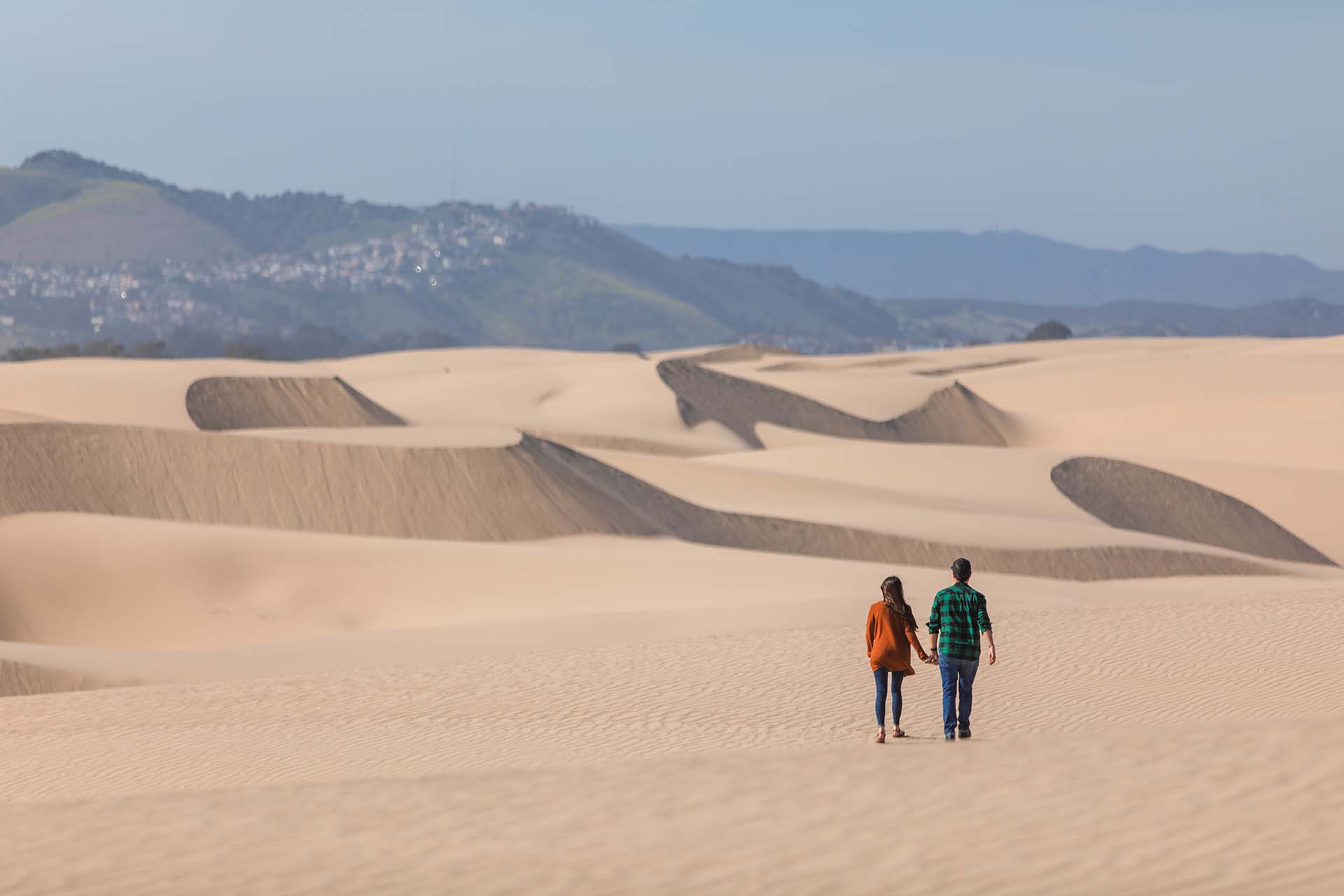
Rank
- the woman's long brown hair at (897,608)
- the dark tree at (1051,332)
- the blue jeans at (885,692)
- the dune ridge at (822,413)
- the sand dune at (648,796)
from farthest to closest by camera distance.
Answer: the dark tree at (1051,332), the dune ridge at (822,413), the blue jeans at (885,692), the woman's long brown hair at (897,608), the sand dune at (648,796)

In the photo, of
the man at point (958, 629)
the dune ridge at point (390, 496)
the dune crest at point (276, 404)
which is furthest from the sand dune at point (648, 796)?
the dune crest at point (276, 404)

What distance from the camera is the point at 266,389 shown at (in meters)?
44.7

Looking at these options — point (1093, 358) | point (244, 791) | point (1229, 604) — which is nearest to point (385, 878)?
point (244, 791)

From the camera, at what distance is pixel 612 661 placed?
16.2m

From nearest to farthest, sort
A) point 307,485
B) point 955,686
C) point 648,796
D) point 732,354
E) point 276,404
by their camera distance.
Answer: point 648,796
point 955,686
point 307,485
point 276,404
point 732,354

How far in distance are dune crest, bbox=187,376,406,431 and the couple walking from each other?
33798 millimetres

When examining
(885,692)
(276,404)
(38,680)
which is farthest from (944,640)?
(276,404)

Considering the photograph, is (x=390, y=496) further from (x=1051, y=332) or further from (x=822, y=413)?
(x=1051, y=332)

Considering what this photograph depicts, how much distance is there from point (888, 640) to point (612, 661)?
20.0 ft

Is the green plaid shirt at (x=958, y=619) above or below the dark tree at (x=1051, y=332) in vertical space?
below

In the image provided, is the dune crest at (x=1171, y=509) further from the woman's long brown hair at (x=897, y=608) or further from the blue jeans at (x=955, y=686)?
the woman's long brown hair at (x=897, y=608)

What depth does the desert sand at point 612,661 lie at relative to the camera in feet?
24.0

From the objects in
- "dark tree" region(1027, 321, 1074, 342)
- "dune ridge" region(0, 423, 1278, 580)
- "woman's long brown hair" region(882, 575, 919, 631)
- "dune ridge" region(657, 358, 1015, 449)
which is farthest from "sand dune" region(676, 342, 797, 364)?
"woman's long brown hair" region(882, 575, 919, 631)

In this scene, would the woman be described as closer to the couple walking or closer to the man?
the couple walking
